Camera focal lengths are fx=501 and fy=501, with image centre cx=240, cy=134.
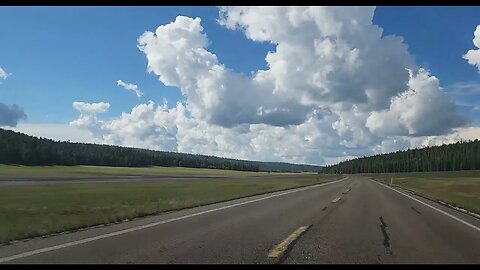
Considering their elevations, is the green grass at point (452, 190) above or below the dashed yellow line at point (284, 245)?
→ above

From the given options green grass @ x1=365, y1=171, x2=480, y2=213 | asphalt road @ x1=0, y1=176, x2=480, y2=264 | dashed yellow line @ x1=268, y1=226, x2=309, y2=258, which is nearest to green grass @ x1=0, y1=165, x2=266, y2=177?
green grass @ x1=365, y1=171, x2=480, y2=213

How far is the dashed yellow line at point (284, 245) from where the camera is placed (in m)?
9.51

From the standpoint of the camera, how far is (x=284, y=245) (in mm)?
10648

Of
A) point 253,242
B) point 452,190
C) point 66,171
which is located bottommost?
point 253,242

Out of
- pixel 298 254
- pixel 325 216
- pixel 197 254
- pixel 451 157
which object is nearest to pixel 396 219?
pixel 325 216

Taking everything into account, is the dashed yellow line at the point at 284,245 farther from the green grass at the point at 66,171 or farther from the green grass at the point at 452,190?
the green grass at the point at 66,171

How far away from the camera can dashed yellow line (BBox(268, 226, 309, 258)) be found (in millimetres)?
9508

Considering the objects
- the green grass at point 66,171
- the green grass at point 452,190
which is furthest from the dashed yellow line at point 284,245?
the green grass at point 66,171

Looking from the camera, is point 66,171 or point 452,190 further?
point 66,171

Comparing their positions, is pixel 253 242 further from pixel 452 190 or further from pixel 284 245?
pixel 452 190

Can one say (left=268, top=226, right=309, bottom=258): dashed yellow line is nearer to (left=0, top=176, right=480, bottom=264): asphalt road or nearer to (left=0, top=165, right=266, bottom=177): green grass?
(left=0, top=176, right=480, bottom=264): asphalt road

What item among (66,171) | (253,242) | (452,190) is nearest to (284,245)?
(253,242)
